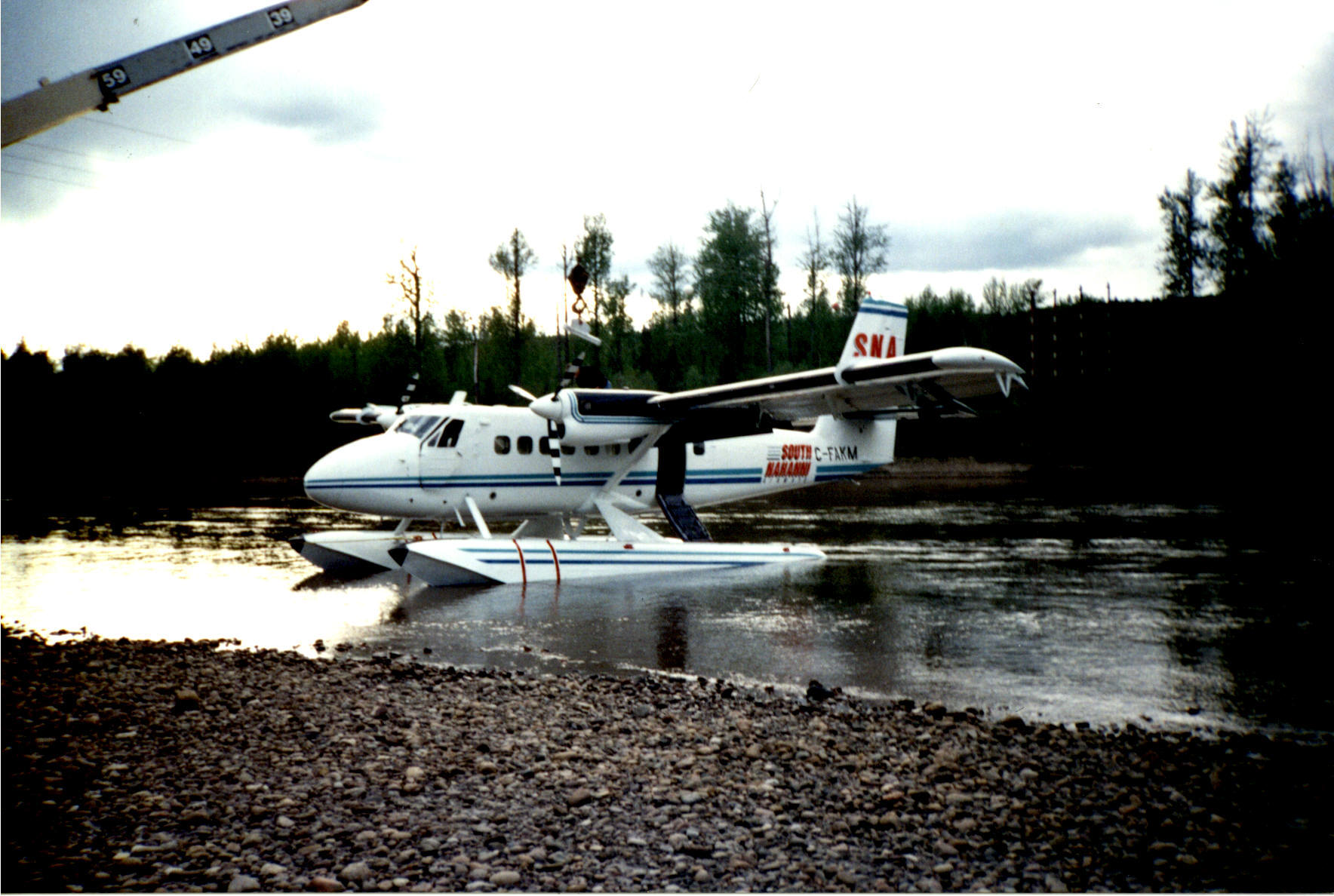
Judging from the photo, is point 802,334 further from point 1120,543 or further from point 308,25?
point 308,25

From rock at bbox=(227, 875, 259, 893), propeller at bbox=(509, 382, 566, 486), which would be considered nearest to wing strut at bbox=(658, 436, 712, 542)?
propeller at bbox=(509, 382, 566, 486)

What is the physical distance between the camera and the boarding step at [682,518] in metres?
14.4

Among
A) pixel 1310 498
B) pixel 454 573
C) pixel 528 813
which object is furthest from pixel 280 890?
pixel 1310 498

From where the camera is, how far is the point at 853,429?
54.2 ft

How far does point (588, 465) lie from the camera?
1422 centimetres

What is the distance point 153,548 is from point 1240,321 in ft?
58.3

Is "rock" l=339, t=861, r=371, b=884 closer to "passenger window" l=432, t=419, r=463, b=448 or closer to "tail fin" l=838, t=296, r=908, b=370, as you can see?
"passenger window" l=432, t=419, r=463, b=448

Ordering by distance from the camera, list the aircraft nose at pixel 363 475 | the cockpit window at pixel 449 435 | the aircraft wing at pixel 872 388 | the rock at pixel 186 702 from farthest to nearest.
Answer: the cockpit window at pixel 449 435 → the aircraft nose at pixel 363 475 → the aircraft wing at pixel 872 388 → the rock at pixel 186 702

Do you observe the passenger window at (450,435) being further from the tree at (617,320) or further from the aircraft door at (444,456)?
the tree at (617,320)

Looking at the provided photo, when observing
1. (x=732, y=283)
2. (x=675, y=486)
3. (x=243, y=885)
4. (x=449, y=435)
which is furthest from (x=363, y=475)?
(x=732, y=283)

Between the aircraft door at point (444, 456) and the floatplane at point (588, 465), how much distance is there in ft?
0.05

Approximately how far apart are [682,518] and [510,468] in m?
2.98

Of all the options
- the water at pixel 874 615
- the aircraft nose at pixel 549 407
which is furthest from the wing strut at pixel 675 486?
the aircraft nose at pixel 549 407

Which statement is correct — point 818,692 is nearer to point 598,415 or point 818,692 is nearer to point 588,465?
point 598,415
